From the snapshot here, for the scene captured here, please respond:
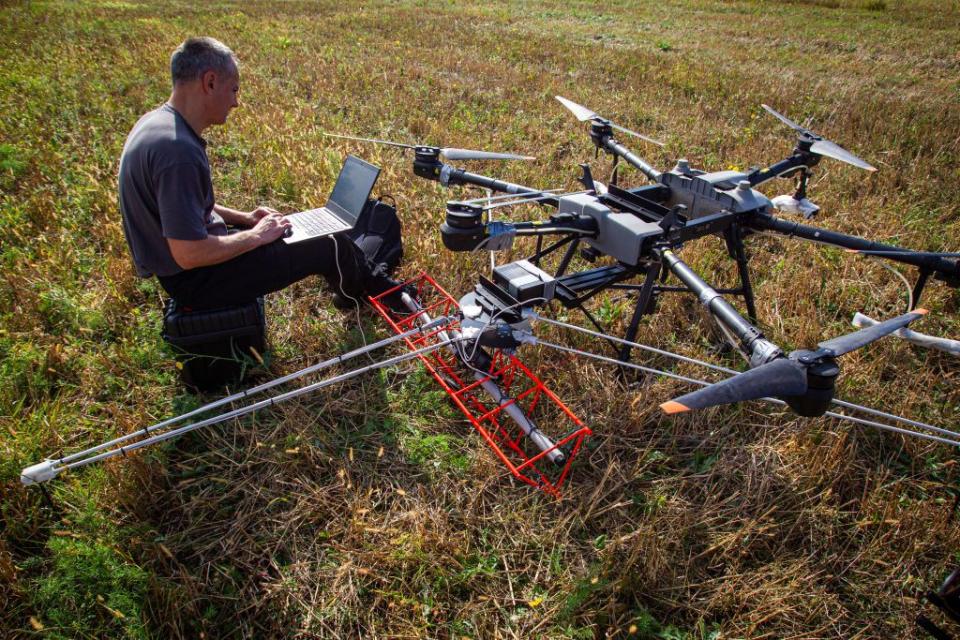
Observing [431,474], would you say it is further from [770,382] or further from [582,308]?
[770,382]

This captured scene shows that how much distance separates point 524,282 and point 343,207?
228cm

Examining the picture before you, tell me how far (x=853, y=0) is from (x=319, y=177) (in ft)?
105

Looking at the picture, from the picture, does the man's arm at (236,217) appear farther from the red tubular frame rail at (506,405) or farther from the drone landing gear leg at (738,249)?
the drone landing gear leg at (738,249)

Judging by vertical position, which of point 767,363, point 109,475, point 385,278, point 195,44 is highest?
point 195,44

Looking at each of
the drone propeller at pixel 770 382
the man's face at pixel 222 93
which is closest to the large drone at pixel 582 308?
the drone propeller at pixel 770 382

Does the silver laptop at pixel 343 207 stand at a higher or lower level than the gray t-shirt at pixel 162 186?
lower

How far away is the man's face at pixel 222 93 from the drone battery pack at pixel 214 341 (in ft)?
4.37

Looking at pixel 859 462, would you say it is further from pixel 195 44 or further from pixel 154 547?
pixel 195 44

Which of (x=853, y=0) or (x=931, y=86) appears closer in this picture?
(x=931, y=86)

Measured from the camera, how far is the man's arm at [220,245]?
3.50 m

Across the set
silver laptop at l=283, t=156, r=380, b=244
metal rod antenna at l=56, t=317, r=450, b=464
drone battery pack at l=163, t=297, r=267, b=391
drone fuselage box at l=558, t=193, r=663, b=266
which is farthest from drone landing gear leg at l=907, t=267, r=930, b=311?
drone battery pack at l=163, t=297, r=267, b=391

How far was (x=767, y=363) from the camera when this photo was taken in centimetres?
239

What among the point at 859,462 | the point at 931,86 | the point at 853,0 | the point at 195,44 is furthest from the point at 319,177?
the point at 853,0

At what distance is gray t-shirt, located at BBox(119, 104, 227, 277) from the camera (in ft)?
11.0
